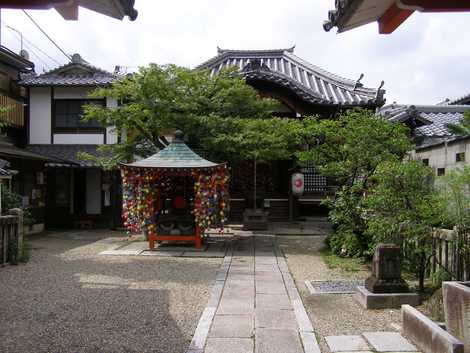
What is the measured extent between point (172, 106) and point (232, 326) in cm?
873

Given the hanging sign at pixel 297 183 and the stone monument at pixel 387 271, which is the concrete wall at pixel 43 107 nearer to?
the hanging sign at pixel 297 183

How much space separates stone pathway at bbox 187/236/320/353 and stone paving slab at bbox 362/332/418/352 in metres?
0.71

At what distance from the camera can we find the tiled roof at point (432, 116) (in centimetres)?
1650

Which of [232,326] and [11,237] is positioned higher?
[11,237]

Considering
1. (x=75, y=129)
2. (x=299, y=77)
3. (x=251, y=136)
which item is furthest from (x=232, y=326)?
(x=299, y=77)

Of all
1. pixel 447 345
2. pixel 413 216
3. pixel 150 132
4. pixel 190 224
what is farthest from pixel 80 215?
pixel 447 345

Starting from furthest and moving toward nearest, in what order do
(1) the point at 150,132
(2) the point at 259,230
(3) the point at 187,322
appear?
(2) the point at 259,230 < (1) the point at 150,132 < (3) the point at 187,322

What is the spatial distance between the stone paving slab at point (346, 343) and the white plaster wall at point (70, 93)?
55.3 ft

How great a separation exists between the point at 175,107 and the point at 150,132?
153cm

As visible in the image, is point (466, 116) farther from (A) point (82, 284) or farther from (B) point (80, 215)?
(B) point (80, 215)

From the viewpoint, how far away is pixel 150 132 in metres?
14.7

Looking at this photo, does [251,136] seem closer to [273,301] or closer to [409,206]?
[409,206]

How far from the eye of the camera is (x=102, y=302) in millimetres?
7391

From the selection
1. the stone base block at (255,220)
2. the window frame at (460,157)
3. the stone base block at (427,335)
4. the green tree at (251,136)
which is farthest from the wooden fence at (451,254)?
the stone base block at (255,220)
